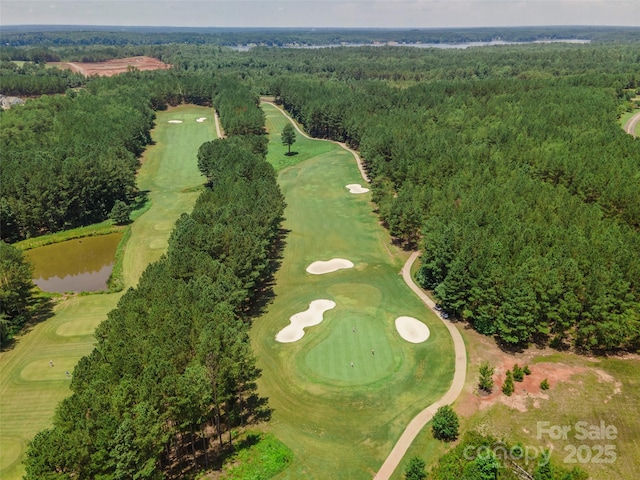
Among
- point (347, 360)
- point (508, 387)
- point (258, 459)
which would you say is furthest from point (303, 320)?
point (508, 387)

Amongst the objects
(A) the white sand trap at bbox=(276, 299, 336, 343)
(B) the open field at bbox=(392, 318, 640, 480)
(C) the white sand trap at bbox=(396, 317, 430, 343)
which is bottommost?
(A) the white sand trap at bbox=(276, 299, 336, 343)

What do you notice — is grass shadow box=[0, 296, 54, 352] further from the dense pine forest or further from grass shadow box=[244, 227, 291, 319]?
grass shadow box=[244, 227, 291, 319]

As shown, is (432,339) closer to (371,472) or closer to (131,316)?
(371,472)

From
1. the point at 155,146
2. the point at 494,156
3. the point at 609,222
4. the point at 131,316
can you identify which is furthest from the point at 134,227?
the point at 609,222

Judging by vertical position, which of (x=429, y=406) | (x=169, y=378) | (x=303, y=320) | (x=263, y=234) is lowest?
(x=303, y=320)

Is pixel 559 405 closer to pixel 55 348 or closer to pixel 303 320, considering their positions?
pixel 303 320

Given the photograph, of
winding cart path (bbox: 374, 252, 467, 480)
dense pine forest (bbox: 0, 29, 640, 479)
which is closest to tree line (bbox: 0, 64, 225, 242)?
dense pine forest (bbox: 0, 29, 640, 479)
